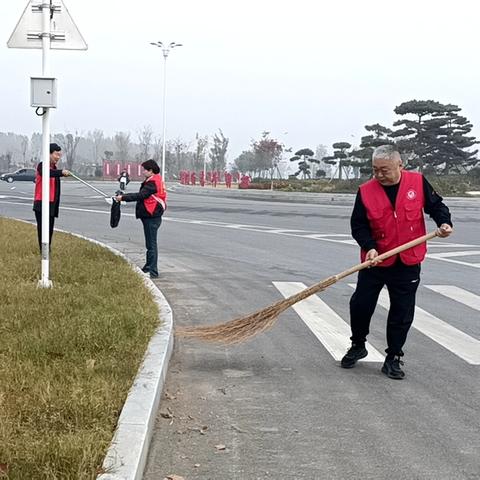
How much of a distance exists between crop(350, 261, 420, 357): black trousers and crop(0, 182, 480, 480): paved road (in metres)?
0.35

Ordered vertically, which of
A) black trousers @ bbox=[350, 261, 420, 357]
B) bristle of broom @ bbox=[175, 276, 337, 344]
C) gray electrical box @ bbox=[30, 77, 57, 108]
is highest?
gray electrical box @ bbox=[30, 77, 57, 108]

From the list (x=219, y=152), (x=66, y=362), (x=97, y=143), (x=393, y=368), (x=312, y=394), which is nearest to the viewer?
(x=66, y=362)

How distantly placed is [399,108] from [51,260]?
3995 centimetres

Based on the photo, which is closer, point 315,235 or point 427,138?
point 315,235

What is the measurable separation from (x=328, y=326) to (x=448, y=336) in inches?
45.2

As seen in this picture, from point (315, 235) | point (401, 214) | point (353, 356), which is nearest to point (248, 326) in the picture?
point (353, 356)

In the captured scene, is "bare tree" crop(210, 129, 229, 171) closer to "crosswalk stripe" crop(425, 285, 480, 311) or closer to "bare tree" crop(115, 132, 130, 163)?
"bare tree" crop(115, 132, 130, 163)

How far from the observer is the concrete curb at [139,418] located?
3090 mm

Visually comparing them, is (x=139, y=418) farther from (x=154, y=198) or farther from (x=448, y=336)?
(x=154, y=198)

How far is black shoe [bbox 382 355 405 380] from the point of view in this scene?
516 centimetres

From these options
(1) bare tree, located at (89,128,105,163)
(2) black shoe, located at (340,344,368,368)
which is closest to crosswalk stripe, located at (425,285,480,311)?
(2) black shoe, located at (340,344,368,368)

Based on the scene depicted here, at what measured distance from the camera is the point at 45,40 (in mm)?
7105

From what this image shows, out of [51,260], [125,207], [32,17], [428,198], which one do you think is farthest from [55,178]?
[125,207]

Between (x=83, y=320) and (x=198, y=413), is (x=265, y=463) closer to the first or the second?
(x=198, y=413)
